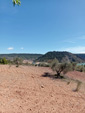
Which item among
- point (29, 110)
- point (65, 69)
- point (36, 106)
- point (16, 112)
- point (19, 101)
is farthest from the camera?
point (65, 69)

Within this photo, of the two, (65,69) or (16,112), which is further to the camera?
(65,69)

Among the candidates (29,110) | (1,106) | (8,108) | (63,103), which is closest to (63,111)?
(63,103)

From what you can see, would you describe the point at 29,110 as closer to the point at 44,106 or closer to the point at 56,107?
the point at 44,106

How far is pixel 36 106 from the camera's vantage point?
426 cm

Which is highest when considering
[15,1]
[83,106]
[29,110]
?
[15,1]

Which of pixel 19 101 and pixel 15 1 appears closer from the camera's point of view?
pixel 15 1

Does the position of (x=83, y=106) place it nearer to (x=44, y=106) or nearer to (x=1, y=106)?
(x=44, y=106)

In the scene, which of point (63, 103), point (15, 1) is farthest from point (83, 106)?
point (15, 1)

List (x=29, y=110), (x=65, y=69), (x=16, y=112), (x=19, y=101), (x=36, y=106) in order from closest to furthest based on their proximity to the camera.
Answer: (x=16, y=112), (x=29, y=110), (x=36, y=106), (x=19, y=101), (x=65, y=69)

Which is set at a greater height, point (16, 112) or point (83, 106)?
point (16, 112)

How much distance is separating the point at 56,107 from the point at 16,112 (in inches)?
71.5

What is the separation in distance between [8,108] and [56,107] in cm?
213

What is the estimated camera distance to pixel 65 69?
13.5m

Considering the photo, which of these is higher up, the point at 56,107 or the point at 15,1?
the point at 15,1
